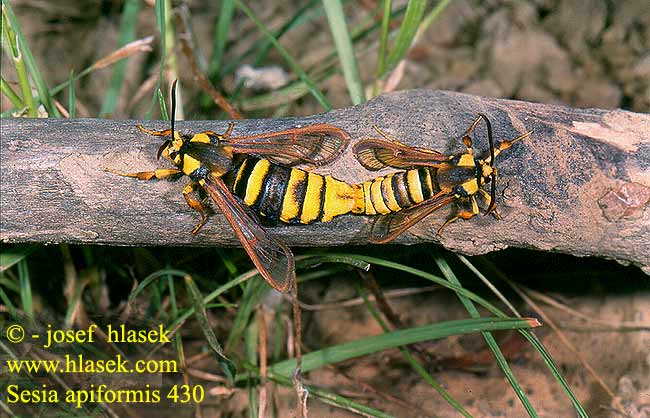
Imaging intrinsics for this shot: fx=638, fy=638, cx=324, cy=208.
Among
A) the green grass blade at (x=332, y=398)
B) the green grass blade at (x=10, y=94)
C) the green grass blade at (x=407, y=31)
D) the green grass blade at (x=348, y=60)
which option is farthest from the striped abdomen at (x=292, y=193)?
the green grass blade at (x=10, y=94)

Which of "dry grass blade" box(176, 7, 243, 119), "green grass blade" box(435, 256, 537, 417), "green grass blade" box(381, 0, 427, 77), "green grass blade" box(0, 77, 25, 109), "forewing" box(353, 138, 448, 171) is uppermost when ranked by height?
"dry grass blade" box(176, 7, 243, 119)

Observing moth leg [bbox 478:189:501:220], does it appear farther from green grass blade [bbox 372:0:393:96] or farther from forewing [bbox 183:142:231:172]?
green grass blade [bbox 372:0:393:96]

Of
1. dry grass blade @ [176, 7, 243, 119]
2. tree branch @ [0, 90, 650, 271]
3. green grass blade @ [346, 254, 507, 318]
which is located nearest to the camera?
tree branch @ [0, 90, 650, 271]

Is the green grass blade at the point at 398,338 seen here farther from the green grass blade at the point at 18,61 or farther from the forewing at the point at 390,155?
the green grass blade at the point at 18,61

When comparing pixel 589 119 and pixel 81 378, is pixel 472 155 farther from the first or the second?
pixel 81 378

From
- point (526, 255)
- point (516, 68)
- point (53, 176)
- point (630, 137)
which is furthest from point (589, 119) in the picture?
point (53, 176)

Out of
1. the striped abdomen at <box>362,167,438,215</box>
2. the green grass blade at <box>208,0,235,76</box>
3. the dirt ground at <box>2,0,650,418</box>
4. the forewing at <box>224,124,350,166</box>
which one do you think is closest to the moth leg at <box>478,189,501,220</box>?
the striped abdomen at <box>362,167,438,215</box>
